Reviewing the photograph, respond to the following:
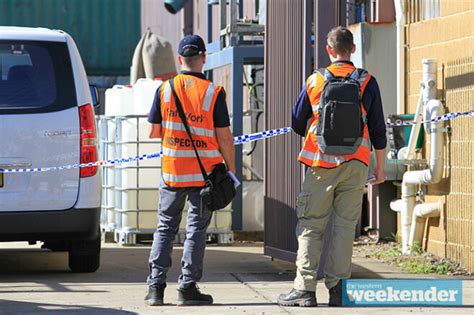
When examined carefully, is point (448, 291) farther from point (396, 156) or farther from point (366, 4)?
point (366, 4)

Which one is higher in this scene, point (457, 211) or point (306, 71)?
point (306, 71)

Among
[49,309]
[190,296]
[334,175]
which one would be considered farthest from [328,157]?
[49,309]

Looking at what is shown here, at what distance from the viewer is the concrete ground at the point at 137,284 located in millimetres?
8070

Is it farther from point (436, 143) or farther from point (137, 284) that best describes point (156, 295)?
point (436, 143)

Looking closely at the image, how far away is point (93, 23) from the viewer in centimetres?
2727

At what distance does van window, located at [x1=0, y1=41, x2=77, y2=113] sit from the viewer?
9.61 meters

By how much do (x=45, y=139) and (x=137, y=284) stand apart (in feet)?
4.22

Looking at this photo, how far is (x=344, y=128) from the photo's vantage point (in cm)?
786

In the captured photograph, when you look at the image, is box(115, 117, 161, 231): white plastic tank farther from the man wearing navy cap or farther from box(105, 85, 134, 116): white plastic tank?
the man wearing navy cap

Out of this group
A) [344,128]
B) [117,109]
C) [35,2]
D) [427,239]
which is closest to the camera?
[344,128]

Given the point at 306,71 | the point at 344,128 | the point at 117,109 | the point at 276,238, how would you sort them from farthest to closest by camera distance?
the point at 117,109
the point at 276,238
the point at 306,71
the point at 344,128

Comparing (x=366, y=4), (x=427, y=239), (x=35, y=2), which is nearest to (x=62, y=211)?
(x=427, y=239)

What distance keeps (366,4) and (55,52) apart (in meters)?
5.37

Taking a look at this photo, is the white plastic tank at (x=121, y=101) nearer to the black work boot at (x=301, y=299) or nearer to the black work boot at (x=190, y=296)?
the black work boot at (x=190, y=296)
